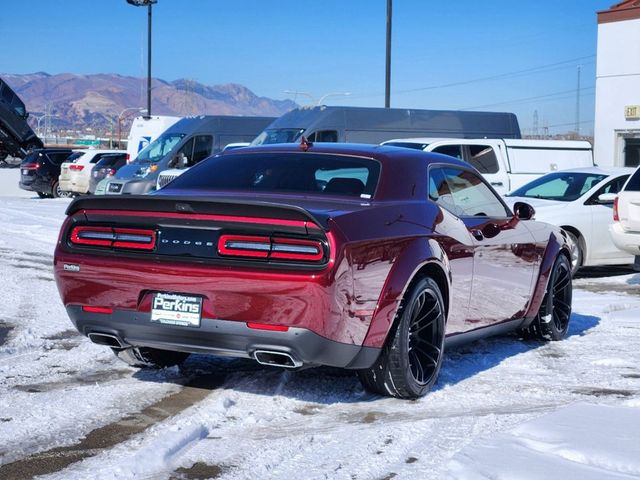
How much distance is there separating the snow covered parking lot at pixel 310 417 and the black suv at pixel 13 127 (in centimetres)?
3571

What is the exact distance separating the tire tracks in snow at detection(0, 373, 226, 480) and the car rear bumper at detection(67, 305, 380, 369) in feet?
1.14

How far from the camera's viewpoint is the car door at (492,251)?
21.5 ft

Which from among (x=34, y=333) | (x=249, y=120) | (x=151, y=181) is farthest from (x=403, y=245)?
(x=249, y=120)

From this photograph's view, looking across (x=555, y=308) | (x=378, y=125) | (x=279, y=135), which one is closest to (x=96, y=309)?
(x=555, y=308)

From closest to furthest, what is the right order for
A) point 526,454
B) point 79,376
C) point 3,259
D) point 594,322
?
1. point 526,454
2. point 79,376
3. point 594,322
4. point 3,259

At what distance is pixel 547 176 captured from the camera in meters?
13.9

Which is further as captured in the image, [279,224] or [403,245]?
[403,245]

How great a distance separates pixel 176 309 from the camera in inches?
203

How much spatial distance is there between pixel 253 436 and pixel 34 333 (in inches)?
130

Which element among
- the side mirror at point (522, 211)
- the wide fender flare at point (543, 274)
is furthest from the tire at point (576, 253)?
the side mirror at point (522, 211)

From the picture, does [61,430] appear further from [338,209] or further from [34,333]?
[34,333]

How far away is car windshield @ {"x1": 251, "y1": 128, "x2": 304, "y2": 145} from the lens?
71.2ft

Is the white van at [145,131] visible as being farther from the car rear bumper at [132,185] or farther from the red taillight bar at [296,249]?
the red taillight bar at [296,249]

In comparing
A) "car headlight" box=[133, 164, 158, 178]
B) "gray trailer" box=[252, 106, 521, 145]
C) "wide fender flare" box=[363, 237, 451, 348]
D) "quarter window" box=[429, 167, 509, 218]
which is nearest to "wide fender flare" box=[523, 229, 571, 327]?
"quarter window" box=[429, 167, 509, 218]
